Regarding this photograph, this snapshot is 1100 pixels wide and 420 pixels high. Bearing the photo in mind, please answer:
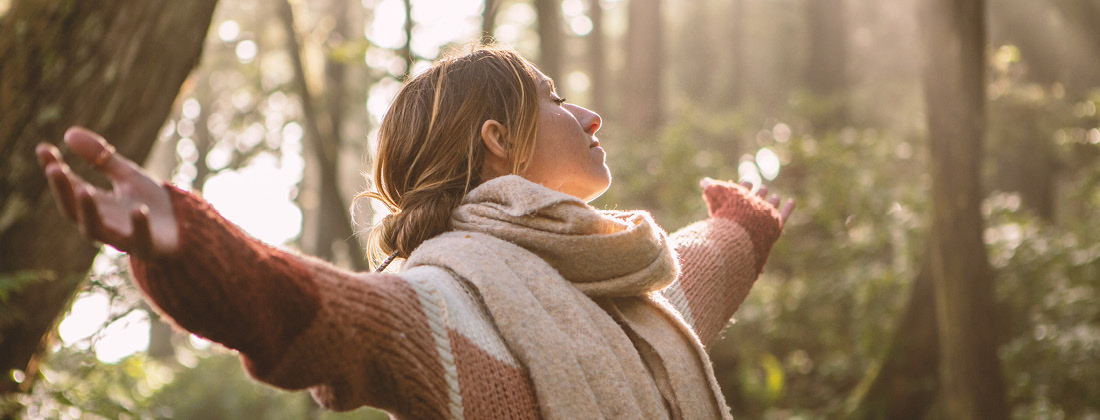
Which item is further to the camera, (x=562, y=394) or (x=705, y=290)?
(x=705, y=290)

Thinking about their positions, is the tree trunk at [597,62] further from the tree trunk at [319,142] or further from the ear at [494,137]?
the ear at [494,137]

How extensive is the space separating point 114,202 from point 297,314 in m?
0.29

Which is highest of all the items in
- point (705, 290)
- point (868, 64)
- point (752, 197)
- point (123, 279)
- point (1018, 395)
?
point (868, 64)

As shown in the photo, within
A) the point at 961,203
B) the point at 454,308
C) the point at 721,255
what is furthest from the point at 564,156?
the point at 961,203

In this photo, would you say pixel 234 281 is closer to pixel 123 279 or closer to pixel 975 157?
pixel 123 279

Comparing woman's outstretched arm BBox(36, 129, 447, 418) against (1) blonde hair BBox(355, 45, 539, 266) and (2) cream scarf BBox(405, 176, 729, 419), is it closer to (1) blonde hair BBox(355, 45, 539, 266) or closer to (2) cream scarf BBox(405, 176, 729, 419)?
(2) cream scarf BBox(405, 176, 729, 419)

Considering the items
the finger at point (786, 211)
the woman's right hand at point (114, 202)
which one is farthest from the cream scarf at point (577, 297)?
the finger at point (786, 211)

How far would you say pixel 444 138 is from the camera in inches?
74.4

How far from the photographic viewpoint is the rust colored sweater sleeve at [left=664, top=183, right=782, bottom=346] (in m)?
2.30

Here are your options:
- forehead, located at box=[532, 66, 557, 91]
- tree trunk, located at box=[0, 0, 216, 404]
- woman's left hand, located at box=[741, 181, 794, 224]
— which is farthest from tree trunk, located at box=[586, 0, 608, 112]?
forehead, located at box=[532, 66, 557, 91]

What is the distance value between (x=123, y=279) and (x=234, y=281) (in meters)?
2.73

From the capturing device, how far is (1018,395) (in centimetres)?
650

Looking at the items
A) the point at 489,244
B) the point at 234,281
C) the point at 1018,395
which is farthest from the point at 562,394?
the point at 1018,395

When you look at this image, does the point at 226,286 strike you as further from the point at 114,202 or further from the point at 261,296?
the point at 114,202
